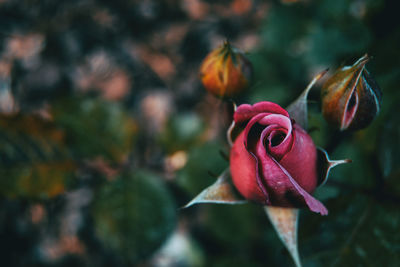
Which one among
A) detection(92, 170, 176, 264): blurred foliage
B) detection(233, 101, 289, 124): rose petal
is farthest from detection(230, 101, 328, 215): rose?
detection(92, 170, 176, 264): blurred foliage

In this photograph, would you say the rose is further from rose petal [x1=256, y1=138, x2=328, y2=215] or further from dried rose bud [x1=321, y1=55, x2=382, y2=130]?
dried rose bud [x1=321, y1=55, x2=382, y2=130]

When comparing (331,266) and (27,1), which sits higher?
(27,1)

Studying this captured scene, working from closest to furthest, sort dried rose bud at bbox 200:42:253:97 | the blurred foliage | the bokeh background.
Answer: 1. dried rose bud at bbox 200:42:253:97
2. the bokeh background
3. the blurred foliage

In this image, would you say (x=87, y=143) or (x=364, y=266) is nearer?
(x=364, y=266)

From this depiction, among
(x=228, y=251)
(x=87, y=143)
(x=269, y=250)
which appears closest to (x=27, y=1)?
(x=87, y=143)

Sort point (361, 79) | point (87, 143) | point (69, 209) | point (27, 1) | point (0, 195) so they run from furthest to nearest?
1. point (27, 1)
2. point (69, 209)
3. point (87, 143)
4. point (0, 195)
5. point (361, 79)

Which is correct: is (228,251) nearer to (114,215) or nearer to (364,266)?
(114,215)

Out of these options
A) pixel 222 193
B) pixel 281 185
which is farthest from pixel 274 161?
pixel 222 193

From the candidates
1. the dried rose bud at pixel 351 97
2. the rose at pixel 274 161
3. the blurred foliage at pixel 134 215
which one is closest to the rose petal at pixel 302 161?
the rose at pixel 274 161
